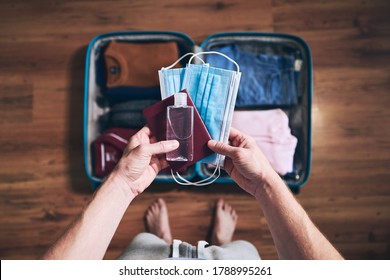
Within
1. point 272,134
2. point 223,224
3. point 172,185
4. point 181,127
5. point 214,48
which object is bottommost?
point 223,224

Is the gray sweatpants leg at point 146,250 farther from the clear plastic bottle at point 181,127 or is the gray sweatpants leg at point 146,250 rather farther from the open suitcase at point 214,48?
the clear plastic bottle at point 181,127

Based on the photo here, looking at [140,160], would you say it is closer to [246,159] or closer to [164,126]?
[164,126]

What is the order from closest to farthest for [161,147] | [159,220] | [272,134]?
[161,147] → [272,134] → [159,220]

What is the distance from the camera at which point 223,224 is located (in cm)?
130

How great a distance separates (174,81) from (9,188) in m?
0.99

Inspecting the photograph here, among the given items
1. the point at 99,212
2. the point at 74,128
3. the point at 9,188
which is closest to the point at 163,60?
the point at 74,128

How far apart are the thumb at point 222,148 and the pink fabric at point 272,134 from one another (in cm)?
40

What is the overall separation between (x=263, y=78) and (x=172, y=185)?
575 mm

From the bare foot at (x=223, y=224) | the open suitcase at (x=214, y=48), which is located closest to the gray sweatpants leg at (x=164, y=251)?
the bare foot at (x=223, y=224)

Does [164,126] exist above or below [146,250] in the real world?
above

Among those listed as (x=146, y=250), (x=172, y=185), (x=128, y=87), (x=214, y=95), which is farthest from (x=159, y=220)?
(x=214, y=95)

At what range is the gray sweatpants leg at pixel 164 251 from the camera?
3.31 ft

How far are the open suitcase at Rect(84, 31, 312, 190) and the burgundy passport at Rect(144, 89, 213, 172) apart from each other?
1.30 ft

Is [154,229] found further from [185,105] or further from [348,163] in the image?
[348,163]
